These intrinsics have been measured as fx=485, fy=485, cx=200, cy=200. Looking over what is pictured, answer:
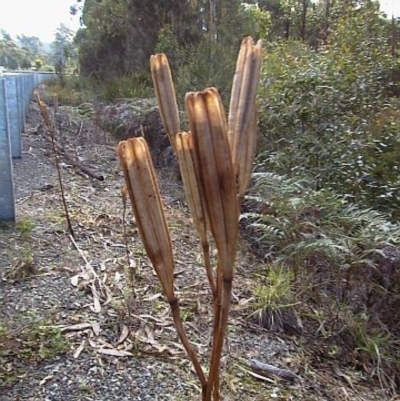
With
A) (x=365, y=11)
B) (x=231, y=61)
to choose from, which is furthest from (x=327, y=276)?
(x=365, y=11)

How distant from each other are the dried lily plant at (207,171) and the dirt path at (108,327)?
0.77 m

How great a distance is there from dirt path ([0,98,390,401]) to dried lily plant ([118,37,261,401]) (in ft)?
2.53

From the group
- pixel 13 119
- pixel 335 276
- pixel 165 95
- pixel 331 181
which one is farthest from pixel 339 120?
pixel 165 95

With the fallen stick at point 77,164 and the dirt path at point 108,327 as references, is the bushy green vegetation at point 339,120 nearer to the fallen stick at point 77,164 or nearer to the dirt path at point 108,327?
the dirt path at point 108,327

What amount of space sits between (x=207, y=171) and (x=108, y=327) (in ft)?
4.90

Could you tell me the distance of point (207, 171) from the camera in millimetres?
760

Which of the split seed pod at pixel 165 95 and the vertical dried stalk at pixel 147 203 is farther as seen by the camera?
the split seed pod at pixel 165 95

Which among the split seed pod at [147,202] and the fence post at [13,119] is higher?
the split seed pod at [147,202]

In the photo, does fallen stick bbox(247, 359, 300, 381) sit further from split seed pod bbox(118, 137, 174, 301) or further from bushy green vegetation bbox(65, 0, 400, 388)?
split seed pod bbox(118, 137, 174, 301)

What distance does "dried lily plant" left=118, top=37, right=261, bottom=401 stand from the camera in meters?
0.75

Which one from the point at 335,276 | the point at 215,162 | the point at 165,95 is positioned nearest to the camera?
the point at 215,162

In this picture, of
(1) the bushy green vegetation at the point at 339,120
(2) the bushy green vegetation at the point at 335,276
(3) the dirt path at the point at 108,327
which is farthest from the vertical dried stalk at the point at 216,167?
(1) the bushy green vegetation at the point at 339,120

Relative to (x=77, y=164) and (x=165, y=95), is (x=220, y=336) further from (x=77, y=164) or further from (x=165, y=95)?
(x=77, y=164)

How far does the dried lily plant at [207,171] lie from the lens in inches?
29.4
